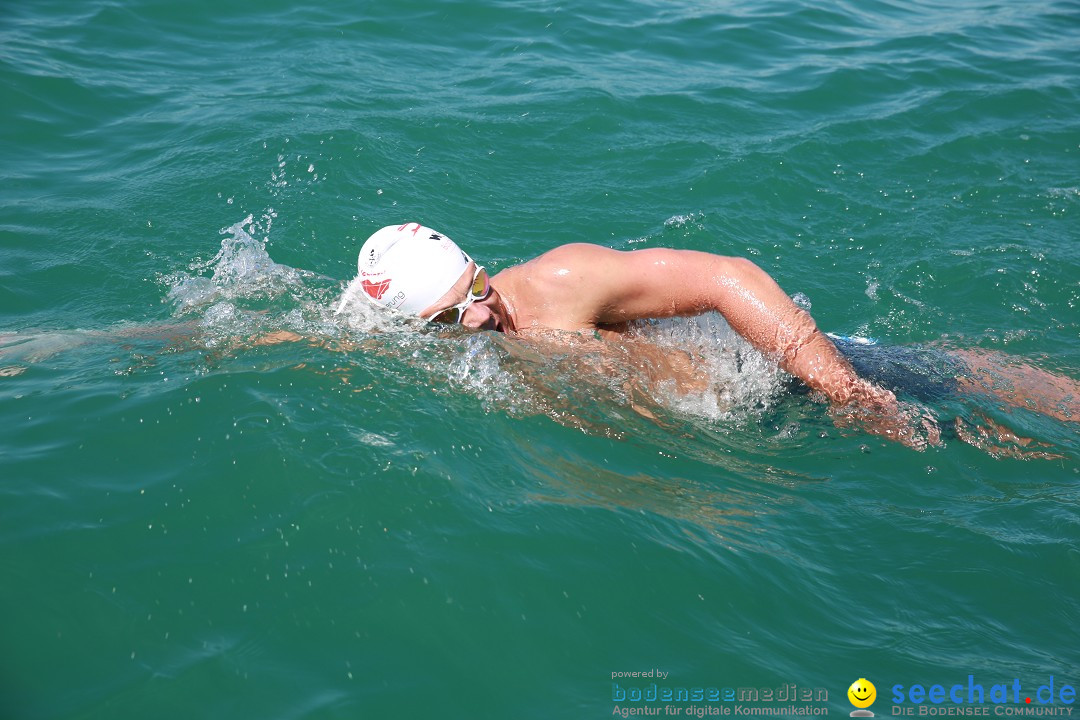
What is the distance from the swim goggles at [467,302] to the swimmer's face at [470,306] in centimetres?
1

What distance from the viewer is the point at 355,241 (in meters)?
7.20

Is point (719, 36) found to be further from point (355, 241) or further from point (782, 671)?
point (782, 671)

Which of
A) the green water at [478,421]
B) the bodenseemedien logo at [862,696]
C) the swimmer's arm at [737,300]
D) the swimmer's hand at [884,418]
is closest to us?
the bodenseemedien logo at [862,696]

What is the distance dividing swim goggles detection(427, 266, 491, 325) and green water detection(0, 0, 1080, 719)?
0.15 m

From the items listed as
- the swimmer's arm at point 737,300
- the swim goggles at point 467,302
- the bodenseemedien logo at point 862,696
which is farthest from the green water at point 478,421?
the swimmer's arm at point 737,300

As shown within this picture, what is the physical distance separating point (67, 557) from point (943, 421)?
182 inches

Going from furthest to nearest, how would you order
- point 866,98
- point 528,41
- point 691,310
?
point 528,41 < point 866,98 < point 691,310

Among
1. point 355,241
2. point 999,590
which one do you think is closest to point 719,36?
point 355,241

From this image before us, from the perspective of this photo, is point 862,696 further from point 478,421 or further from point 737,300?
point 478,421

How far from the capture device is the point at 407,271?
4.87 m

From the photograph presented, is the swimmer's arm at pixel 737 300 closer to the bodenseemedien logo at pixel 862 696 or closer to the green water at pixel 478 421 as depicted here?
the green water at pixel 478 421

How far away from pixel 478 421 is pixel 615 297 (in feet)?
3.35

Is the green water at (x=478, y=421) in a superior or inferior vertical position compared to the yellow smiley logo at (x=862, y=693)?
superior

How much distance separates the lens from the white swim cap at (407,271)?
487cm
